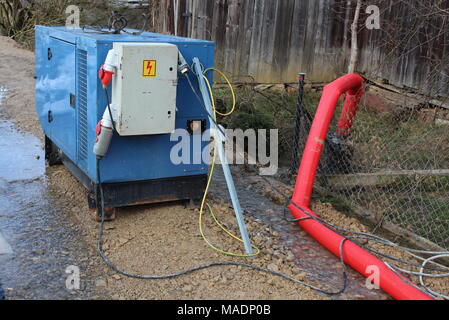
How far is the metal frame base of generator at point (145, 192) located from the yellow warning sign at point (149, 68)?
101 cm

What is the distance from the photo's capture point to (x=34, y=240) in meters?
4.58

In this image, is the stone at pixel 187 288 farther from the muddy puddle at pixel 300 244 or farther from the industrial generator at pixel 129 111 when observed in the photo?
the industrial generator at pixel 129 111

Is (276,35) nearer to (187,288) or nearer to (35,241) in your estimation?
(35,241)

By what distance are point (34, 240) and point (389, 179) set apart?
3588 millimetres

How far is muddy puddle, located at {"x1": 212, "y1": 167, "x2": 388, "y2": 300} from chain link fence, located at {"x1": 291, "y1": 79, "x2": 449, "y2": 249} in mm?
766

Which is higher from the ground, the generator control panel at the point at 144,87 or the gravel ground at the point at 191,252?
the generator control panel at the point at 144,87

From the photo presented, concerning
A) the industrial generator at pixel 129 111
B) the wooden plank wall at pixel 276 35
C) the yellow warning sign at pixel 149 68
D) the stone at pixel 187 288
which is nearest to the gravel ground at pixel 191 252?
the stone at pixel 187 288

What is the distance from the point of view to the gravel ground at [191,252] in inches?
154

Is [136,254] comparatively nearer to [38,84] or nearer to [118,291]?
[118,291]

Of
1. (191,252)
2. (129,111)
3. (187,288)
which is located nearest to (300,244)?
(191,252)

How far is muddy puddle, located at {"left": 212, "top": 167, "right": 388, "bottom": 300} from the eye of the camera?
4.10 m

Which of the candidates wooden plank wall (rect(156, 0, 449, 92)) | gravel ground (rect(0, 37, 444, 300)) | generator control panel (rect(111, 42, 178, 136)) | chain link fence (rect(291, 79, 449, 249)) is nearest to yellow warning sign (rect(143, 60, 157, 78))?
generator control panel (rect(111, 42, 178, 136))

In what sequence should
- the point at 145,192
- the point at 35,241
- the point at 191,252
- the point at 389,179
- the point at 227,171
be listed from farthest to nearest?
the point at 389,179 < the point at 145,192 < the point at 35,241 < the point at 191,252 < the point at 227,171

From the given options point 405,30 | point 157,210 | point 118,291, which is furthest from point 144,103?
point 405,30
